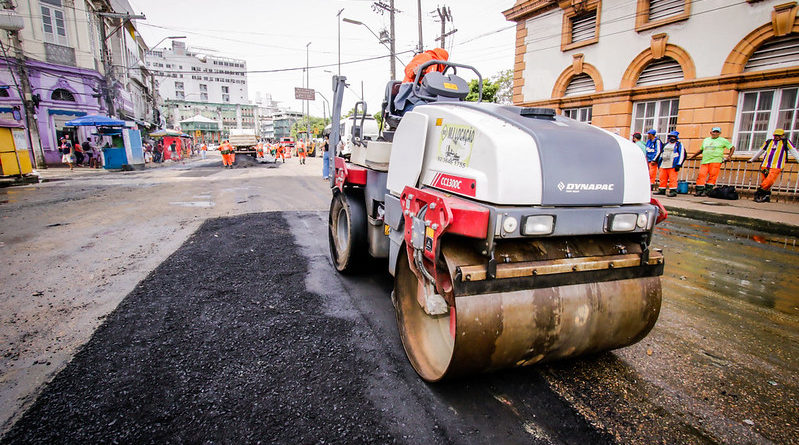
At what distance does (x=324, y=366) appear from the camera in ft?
8.70

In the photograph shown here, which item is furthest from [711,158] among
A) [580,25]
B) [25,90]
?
[25,90]

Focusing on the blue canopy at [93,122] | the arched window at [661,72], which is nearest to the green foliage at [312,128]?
the blue canopy at [93,122]

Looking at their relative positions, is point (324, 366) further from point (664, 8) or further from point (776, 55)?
point (664, 8)

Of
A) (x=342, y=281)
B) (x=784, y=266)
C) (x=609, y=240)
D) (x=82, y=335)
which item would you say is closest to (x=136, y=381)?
(x=82, y=335)

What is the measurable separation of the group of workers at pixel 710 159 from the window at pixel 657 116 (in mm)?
1394

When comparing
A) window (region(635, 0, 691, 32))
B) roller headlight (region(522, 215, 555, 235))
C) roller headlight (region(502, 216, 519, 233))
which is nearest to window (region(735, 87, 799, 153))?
window (region(635, 0, 691, 32))

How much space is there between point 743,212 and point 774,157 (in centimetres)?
212

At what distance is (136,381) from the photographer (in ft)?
8.13

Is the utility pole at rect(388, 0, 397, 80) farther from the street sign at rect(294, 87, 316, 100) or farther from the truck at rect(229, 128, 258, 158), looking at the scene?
the street sign at rect(294, 87, 316, 100)

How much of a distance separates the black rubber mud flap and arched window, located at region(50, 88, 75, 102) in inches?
1073

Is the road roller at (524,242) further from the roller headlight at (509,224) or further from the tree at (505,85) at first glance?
the tree at (505,85)

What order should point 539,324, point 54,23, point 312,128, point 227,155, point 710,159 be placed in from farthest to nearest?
point 312,128, point 227,155, point 54,23, point 710,159, point 539,324

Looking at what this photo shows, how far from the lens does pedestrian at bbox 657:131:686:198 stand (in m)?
10.5

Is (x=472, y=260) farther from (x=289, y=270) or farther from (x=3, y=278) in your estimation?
(x=3, y=278)
